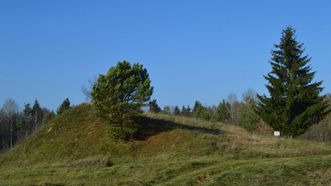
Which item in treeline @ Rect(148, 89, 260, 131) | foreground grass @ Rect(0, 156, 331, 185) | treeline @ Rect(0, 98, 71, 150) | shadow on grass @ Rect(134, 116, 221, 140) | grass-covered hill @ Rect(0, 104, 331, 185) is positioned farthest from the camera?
treeline @ Rect(0, 98, 71, 150)

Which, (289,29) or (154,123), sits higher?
(289,29)

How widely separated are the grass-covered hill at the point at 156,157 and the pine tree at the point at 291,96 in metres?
5.31

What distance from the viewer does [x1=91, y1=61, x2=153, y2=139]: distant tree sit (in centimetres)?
3019

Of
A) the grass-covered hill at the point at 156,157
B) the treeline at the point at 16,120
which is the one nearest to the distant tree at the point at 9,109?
the treeline at the point at 16,120

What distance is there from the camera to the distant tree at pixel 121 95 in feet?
99.0

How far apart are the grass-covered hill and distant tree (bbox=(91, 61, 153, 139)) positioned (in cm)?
113

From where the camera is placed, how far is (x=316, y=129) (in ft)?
152

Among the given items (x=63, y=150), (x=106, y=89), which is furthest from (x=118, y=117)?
(x=63, y=150)

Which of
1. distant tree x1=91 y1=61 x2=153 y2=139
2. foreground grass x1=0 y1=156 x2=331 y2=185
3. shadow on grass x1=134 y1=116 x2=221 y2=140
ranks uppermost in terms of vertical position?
distant tree x1=91 y1=61 x2=153 y2=139

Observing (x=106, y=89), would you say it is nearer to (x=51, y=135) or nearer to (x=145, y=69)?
(x=145, y=69)

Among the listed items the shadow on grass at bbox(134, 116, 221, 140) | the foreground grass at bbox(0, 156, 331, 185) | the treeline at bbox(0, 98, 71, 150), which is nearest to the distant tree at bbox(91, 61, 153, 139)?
the shadow on grass at bbox(134, 116, 221, 140)

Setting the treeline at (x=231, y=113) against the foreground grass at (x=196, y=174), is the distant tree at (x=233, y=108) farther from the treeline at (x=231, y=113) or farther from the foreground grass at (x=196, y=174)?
the foreground grass at (x=196, y=174)

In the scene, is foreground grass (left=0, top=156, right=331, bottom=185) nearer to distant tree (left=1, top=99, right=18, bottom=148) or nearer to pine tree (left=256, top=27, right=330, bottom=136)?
pine tree (left=256, top=27, right=330, bottom=136)

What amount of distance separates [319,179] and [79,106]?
23956 mm
